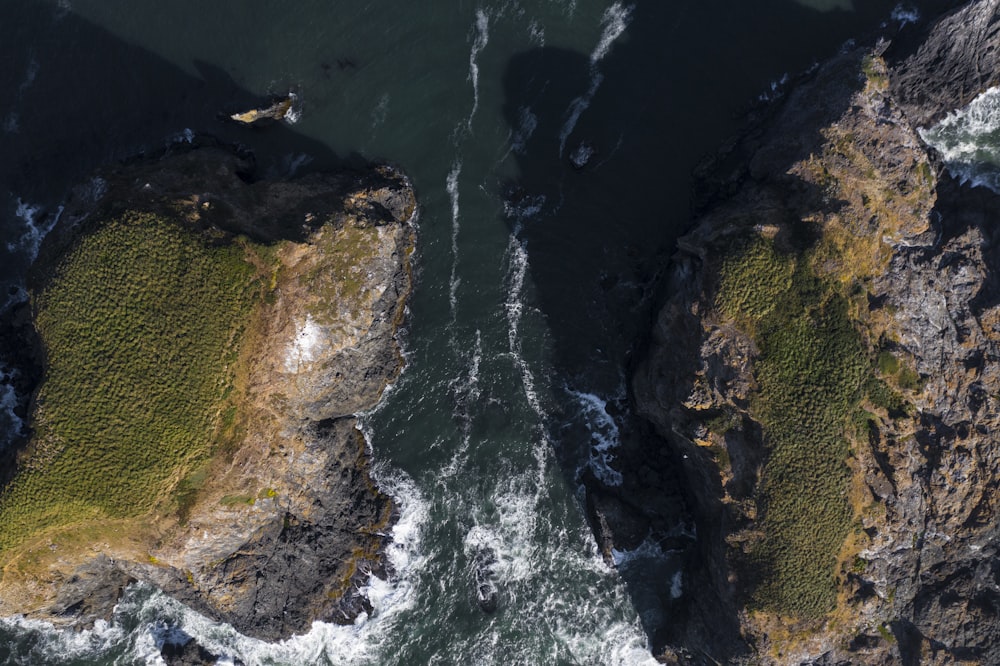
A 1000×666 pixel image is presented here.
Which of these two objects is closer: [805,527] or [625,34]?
[805,527]

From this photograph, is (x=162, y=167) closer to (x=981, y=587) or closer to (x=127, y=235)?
(x=127, y=235)

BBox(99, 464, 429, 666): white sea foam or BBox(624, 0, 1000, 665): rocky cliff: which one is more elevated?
BBox(624, 0, 1000, 665): rocky cliff

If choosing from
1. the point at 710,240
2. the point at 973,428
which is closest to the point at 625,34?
the point at 710,240

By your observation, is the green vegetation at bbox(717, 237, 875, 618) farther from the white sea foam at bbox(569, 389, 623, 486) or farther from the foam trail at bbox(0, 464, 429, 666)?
the foam trail at bbox(0, 464, 429, 666)

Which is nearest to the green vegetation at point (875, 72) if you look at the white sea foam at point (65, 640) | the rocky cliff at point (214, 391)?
the rocky cliff at point (214, 391)

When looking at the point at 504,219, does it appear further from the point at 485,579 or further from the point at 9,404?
the point at 9,404

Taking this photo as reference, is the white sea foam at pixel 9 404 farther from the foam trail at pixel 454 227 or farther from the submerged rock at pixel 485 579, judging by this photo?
the submerged rock at pixel 485 579

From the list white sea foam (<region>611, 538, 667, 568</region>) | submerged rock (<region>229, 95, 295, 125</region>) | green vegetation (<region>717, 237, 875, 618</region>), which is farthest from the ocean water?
green vegetation (<region>717, 237, 875, 618</region>)
